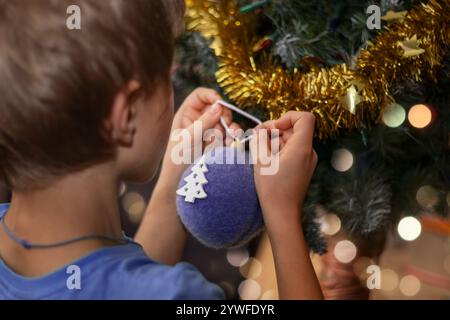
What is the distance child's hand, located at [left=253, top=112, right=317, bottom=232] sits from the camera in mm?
613

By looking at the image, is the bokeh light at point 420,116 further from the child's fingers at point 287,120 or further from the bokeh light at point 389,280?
the bokeh light at point 389,280

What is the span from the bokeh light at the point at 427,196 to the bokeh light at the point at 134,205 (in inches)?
27.5

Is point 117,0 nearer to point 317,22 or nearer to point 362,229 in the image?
point 317,22

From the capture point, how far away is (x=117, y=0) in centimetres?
56

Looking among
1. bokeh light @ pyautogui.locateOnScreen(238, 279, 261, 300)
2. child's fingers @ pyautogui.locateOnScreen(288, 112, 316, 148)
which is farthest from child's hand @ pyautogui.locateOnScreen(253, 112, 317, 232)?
bokeh light @ pyautogui.locateOnScreen(238, 279, 261, 300)

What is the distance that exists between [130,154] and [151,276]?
0.42 ft

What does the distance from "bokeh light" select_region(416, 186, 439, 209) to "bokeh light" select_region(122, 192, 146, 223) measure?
0.70 m

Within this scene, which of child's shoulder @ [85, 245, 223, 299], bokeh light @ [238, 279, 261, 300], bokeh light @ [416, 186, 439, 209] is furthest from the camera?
bokeh light @ [238, 279, 261, 300]

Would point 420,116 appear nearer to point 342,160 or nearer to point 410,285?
point 342,160

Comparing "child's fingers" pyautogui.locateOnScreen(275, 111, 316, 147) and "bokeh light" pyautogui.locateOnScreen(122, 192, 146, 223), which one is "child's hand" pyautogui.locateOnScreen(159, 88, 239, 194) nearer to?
"child's fingers" pyautogui.locateOnScreen(275, 111, 316, 147)

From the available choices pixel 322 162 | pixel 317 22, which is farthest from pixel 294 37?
pixel 322 162

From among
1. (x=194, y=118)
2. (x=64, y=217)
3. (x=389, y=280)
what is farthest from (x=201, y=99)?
(x=389, y=280)

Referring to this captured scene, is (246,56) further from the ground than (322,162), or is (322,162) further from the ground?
(246,56)

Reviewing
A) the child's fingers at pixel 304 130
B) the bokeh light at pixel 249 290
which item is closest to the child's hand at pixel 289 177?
the child's fingers at pixel 304 130
